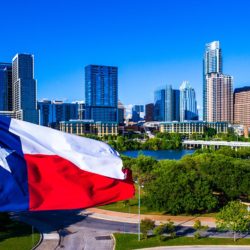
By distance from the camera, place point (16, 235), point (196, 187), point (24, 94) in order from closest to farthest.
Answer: point (16, 235) → point (196, 187) → point (24, 94)

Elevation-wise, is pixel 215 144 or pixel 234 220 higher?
pixel 215 144

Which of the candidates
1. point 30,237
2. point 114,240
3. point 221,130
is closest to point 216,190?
point 114,240

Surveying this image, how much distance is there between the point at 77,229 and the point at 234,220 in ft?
34.2

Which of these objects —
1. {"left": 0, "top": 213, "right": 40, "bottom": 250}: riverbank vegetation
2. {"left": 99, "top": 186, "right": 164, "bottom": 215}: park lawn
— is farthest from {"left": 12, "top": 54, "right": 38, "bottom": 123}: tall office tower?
{"left": 0, "top": 213, "right": 40, "bottom": 250}: riverbank vegetation

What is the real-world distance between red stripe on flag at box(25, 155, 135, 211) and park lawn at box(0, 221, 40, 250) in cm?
1944

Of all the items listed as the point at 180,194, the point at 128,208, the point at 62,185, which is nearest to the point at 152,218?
the point at 180,194

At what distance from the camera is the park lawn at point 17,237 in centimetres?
2486

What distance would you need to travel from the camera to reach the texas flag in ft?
20.6

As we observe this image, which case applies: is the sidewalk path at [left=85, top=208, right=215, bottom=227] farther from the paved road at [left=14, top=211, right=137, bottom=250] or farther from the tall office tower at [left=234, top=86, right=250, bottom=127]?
the tall office tower at [left=234, top=86, right=250, bottom=127]

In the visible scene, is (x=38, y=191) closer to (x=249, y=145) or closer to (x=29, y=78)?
(x=249, y=145)

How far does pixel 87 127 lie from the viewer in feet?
520

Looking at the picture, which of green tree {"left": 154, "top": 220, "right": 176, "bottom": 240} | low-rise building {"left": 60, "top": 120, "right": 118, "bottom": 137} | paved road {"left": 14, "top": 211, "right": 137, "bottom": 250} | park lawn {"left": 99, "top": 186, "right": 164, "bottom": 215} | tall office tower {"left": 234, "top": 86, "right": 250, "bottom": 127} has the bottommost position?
paved road {"left": 14, "top": 211, "right": 137, "bottom": 250}

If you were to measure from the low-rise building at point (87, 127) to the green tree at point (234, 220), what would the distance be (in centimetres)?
12968

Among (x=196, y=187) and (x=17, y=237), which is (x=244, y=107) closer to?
(x=196, y=187)
